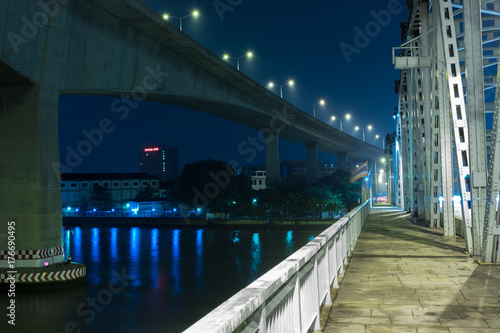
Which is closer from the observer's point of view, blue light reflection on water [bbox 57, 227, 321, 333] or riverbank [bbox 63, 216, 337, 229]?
blue light reflection on water [bbox 57, 227, 321, 333]

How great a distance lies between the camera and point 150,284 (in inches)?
1259

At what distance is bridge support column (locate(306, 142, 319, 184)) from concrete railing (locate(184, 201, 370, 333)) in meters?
89.6

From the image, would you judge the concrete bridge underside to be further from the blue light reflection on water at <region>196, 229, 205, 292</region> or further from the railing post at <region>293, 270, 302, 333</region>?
the railing post at <region>293, 270, 302, 333</region>

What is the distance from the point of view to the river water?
72.7 feet

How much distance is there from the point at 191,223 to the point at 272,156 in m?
16.0

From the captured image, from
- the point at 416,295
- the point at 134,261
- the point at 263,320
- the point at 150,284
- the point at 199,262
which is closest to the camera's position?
the point at 263,320

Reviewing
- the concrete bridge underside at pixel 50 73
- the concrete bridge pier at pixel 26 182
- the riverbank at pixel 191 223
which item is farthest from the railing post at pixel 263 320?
the riverbank at pixel 191 223

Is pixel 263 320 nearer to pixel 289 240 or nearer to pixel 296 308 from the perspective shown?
pixel 296 308

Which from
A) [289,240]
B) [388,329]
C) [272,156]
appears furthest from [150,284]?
[272,156]

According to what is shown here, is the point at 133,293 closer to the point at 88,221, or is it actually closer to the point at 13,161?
the point at 13,161

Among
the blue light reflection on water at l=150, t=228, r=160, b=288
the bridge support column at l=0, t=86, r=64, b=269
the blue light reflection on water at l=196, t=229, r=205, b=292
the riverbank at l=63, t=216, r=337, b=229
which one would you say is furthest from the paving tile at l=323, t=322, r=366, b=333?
the riverbank at l=63, t=216, r=337, b=229

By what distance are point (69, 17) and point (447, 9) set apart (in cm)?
1681

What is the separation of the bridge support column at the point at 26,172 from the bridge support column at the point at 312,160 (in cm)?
7593

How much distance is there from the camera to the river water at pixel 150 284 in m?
22.2
